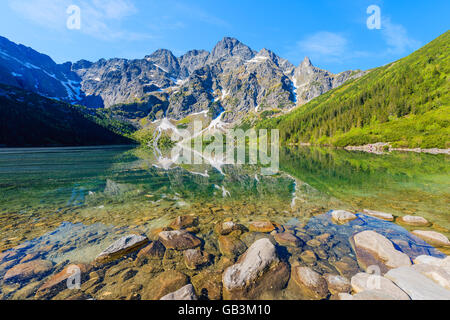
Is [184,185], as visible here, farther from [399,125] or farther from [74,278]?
[399,125]

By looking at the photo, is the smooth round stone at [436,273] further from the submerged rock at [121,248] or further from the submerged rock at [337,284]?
the submerged rock at [121,248]

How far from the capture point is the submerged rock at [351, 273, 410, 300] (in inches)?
206

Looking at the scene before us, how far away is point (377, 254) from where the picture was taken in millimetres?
7738

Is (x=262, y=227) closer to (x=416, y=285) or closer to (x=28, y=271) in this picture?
(x=416, y=285)

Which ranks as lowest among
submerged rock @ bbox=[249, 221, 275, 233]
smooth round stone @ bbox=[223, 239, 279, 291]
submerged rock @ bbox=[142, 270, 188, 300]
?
submerged rock @ bbox=[142, 270, 188, 300]

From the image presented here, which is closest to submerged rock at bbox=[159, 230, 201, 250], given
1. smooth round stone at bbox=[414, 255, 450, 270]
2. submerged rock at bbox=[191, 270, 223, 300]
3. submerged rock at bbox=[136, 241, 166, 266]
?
submerged rock at bbox=[136, 241, 166, 266]

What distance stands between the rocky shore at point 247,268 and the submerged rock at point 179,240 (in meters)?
0.05

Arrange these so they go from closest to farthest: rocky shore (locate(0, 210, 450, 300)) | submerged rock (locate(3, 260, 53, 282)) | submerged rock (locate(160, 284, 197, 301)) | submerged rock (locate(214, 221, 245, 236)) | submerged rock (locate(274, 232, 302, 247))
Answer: submerged rock (locate(160, 284, 197, 301)) < rocky shore (locate(0, 210, 450, 300)) < submerged rock (locate(3, 260, 53, 282)) < submerged rock (locate(274, 232, 302, 247)) < submerged rock (locate(214, 221, 245, 236))

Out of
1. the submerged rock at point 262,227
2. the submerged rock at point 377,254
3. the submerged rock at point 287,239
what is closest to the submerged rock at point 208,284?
the submerged rock at point 287,239

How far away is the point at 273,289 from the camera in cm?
629

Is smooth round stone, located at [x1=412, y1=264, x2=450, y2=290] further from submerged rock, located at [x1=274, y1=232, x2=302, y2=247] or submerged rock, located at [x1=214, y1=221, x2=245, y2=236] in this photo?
submerged rock, located at [x1=214, y1=221, x2=245, y2=236]

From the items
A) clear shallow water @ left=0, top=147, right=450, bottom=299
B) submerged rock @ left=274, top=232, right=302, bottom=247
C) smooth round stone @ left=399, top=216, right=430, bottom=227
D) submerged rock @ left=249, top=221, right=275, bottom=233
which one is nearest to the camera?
clear shallow water @ left=0, top=147, right=450, bottom=299

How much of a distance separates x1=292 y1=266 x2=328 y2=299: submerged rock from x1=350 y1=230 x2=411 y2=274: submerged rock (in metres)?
2.33

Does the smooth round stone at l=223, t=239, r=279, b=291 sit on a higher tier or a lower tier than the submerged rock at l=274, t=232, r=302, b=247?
higher
